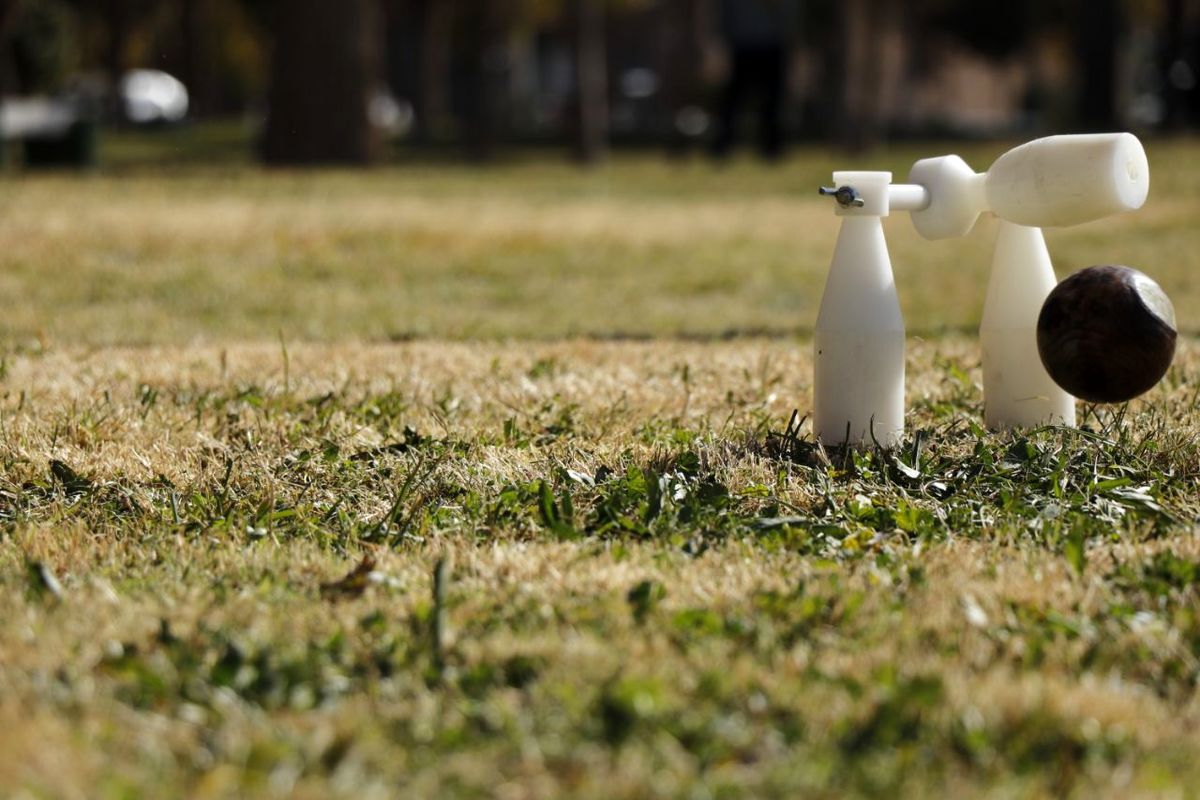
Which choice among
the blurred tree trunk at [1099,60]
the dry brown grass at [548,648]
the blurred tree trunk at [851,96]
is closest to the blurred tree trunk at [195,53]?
the blurred tree trunk at [851,96]

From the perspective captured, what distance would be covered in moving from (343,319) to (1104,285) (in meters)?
4.38

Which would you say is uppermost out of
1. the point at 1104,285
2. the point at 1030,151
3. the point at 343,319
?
the point at 1030,151

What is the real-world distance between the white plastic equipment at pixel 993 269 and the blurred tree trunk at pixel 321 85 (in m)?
12.5

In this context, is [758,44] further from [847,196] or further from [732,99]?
[847,196]

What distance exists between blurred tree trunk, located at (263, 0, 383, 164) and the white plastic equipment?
40.9 feet

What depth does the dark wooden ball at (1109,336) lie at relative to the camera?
338 centimetres

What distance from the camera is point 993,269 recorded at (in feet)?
12.8

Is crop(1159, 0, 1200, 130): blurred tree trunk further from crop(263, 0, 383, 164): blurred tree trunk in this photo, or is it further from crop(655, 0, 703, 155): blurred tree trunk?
crop(263, 0, 383, 164): blurred tree trunk

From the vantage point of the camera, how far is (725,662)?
241 centimetres

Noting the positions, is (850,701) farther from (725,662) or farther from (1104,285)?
(1104,285)

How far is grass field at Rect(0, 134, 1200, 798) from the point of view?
207cm

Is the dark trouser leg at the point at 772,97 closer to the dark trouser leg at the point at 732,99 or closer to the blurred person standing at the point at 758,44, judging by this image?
the blurred person standing at the point at 758,44

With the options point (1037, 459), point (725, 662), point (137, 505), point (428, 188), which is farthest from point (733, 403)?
point (428, 188)

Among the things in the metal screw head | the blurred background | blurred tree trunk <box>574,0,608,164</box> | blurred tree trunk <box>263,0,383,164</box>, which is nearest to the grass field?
the metal screw head
